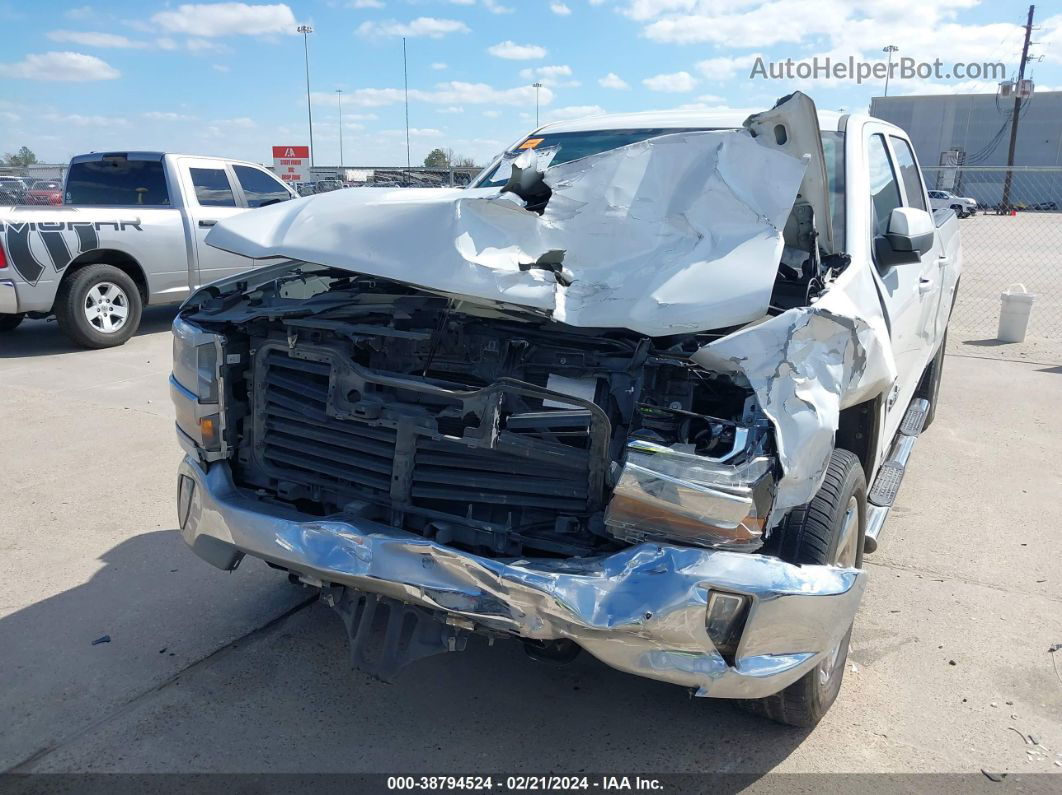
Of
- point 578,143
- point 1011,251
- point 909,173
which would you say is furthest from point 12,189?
point 1011,251

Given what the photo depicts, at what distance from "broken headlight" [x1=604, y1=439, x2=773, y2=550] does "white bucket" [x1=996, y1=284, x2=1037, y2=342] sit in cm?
873

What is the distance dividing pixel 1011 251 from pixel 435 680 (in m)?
23.3

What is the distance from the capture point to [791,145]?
2.92 meters

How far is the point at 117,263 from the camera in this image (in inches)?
357

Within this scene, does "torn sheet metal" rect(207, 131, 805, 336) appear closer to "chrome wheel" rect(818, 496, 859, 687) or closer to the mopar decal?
"chrome wheel" rect(818, 496, 859, 687)

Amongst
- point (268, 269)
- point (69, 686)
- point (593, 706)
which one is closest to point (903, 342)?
point (593, 706)

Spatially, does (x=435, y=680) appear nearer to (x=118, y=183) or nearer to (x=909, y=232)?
(x=909, y=232)

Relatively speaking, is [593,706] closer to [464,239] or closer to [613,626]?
[613,626]

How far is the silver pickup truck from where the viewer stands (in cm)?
812

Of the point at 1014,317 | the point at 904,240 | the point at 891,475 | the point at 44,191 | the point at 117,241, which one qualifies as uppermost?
the point at 44,191

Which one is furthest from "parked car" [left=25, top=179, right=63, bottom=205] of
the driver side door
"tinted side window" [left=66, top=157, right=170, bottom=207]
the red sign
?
the driver side door

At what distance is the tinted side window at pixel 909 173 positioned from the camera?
15.4ft

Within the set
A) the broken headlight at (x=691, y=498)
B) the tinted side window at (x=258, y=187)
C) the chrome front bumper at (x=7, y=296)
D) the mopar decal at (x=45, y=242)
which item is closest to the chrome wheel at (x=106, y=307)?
the mopar decal at (x=45, y=242)

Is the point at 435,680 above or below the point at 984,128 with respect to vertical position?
below
